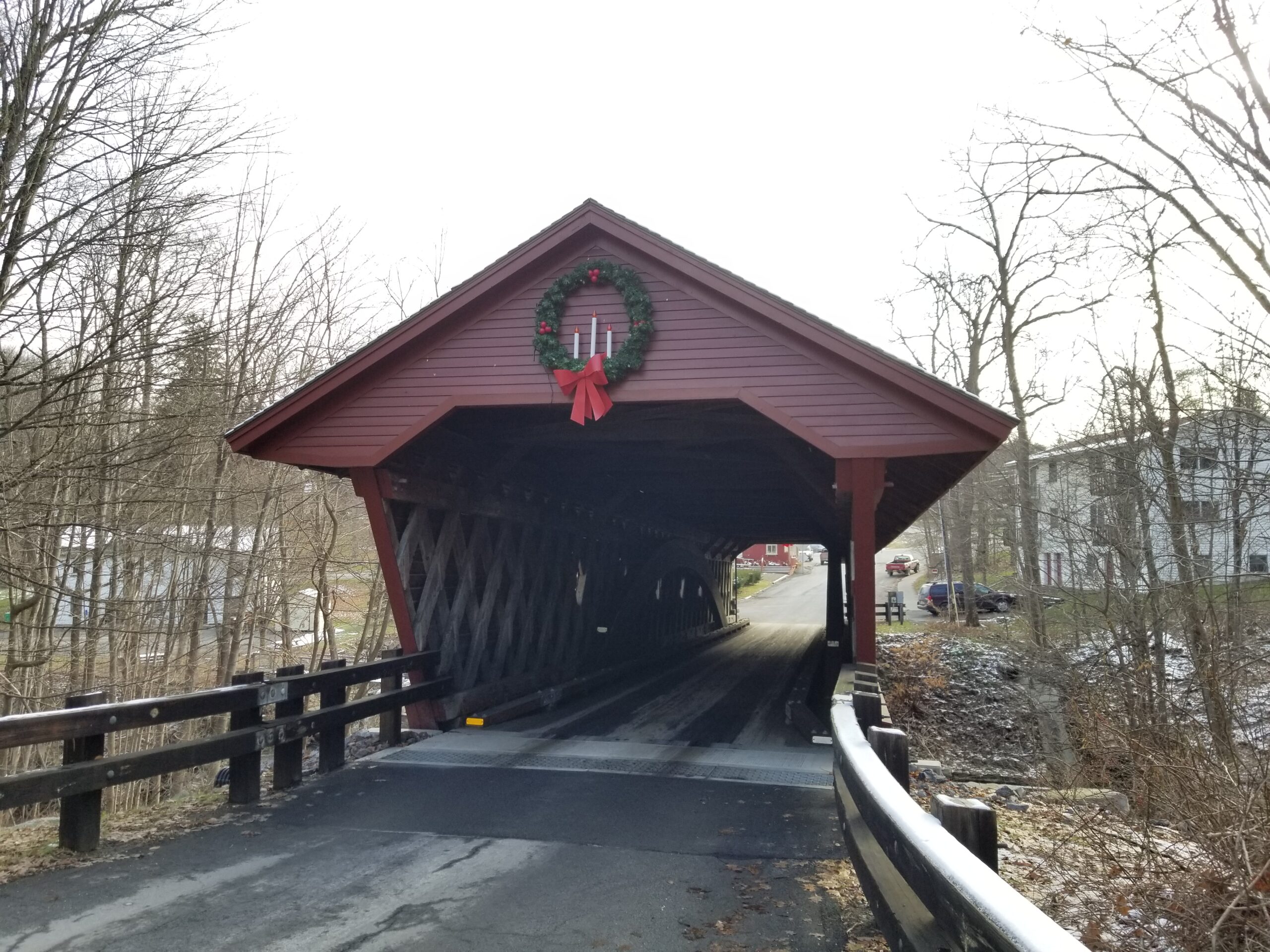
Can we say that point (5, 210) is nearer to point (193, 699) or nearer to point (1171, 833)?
point (193, 699)

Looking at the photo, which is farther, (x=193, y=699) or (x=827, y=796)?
(x=827, y=796)

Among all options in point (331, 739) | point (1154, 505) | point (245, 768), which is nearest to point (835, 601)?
point (1154, 505)

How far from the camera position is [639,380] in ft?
27.9

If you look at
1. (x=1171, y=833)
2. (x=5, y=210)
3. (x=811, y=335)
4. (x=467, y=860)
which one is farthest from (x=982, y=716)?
(x=5, y=210)

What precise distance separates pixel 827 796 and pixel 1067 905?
96.0 inches

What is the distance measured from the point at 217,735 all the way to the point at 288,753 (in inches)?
20.2

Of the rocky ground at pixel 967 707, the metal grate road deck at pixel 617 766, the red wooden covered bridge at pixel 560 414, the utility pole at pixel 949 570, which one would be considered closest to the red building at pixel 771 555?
the utility pole at pixel 949 570

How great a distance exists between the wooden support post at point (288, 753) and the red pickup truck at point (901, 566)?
5899 centimetres

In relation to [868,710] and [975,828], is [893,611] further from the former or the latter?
[975,828]

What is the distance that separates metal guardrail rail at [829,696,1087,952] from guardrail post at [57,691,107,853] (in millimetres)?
3858

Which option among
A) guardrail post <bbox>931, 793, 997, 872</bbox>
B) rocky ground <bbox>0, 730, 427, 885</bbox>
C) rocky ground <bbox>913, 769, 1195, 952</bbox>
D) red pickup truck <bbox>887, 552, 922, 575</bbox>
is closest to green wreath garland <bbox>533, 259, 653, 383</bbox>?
rocky ground <bbox>0, 730, 427, 885</bbox>

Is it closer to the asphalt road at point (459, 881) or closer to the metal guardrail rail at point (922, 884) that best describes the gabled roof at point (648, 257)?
the asphalt road at point (459, 881)

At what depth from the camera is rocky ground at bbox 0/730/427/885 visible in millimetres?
4883

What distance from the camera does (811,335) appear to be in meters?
7.97
